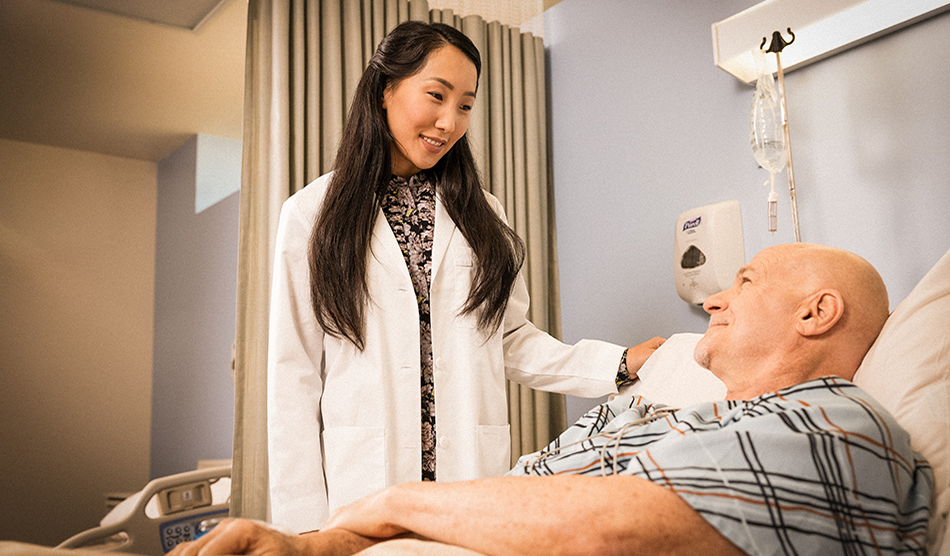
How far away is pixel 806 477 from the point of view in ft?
2.38

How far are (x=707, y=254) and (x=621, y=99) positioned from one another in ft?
2.51

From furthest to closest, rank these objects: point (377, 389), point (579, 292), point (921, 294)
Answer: point (579, 292), point (377, 389), point (921, 294)

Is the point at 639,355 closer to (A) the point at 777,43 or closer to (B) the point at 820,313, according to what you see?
(B) the point at 820,313

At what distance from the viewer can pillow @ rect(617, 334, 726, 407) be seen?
4.28 ft

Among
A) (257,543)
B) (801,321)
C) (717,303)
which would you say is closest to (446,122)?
(717,303)

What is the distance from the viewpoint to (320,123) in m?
2.31

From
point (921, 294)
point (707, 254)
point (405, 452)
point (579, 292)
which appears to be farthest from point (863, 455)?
point (579, 292)

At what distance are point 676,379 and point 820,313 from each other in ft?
1.35

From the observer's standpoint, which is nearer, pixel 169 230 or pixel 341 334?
pixel 341 334

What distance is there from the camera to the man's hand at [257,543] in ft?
2.51

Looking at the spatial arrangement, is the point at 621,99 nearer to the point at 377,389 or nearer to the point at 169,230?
the point at 377,389

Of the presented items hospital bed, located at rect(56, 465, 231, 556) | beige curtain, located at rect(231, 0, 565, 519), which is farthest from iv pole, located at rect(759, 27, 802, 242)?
hospital bed, located at rect(56, 465, 231, 556)

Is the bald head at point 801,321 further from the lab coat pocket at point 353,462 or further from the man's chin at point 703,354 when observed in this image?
the lab coat pocket at point 353,462

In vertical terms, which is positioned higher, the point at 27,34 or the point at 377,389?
the point at 27,34
